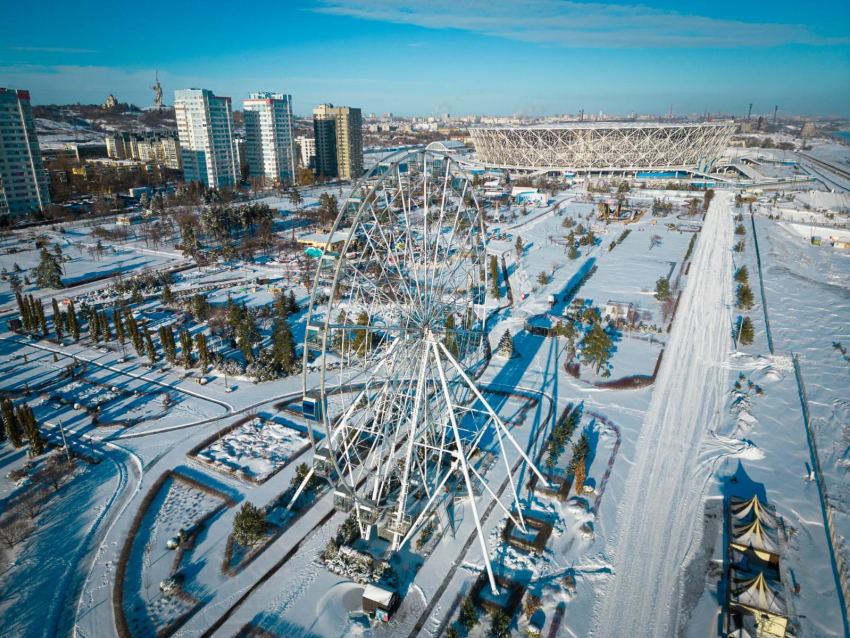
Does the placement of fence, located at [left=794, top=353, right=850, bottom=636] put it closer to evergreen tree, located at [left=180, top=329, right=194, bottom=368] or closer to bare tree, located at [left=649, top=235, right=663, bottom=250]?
evergreen tree, located at [left=180, top=329, right=194, bottom=368]

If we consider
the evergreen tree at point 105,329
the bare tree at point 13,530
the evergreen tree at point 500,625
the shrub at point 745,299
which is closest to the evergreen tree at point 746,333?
the shrub at point 745,299

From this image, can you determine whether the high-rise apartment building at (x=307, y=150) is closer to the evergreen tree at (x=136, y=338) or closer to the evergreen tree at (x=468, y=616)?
the evergreen tree at (x=136, y=338)

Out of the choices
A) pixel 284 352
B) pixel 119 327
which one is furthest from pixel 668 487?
pixel 119 327

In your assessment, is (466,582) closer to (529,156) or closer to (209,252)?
(209,252)

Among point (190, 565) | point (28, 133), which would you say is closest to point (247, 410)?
point (190, 565)

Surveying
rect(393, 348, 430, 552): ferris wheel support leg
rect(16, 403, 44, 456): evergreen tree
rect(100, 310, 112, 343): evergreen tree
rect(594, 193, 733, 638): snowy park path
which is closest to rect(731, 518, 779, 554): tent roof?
rect(594, 193, 733, 638): snowy park path

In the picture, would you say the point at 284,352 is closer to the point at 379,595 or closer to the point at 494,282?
the point at 379,595
